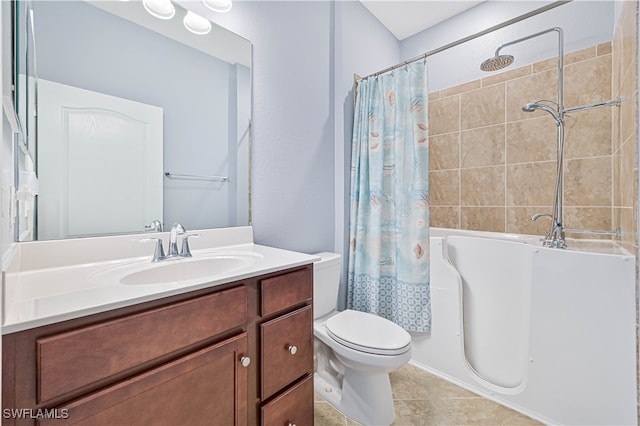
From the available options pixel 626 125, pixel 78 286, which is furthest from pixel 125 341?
pixel 626 125

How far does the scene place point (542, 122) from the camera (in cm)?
199

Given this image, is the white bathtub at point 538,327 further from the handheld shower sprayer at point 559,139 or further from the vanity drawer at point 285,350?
the vanity drawer at point 285,350

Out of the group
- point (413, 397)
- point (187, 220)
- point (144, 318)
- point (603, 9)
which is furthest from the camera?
point (603, 9)

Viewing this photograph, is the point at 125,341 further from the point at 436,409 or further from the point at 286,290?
the point at 436,409

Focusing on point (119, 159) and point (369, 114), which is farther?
point (369, 114)

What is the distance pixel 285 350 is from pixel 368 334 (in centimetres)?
51

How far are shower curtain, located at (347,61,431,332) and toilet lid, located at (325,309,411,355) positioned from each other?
1.04ft

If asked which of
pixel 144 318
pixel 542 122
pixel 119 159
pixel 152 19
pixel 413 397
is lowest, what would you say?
pixel 413 397

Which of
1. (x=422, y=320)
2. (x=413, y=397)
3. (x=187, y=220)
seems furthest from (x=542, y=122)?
(x=187, y=220)

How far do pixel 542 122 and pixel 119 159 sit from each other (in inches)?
98.7

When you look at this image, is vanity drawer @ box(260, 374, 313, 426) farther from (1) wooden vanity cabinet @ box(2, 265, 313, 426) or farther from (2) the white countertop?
(2) the white countertop

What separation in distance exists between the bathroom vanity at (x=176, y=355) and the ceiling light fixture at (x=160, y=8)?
1.06m

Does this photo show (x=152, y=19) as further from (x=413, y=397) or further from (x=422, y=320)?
(x=413, y=397)

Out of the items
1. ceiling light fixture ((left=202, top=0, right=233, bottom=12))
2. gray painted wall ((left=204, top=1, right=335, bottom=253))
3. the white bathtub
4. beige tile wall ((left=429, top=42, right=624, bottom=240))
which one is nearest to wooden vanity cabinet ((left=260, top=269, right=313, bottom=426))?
gray painted wall ((left=204, top=1, right=335, bottom=253))
